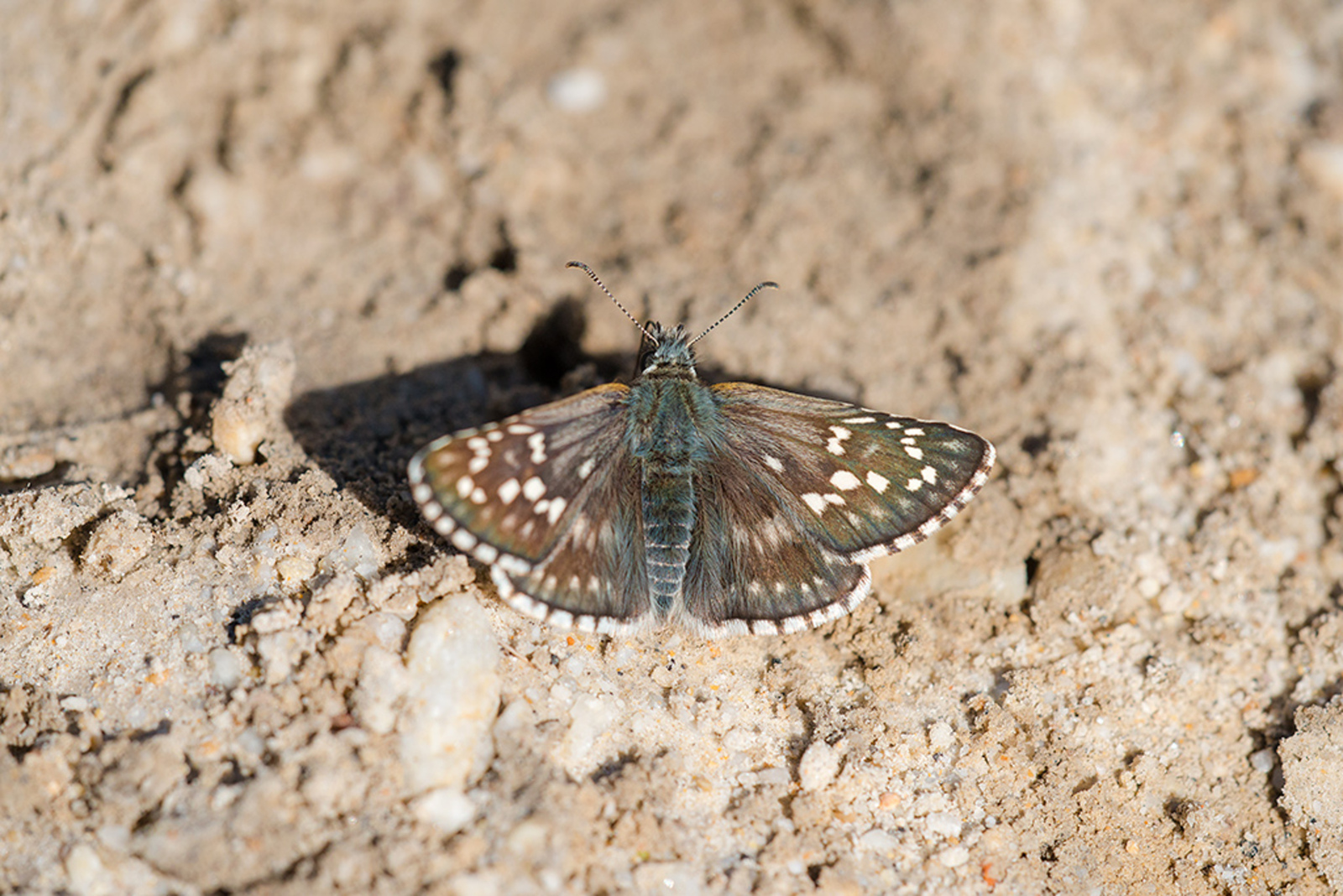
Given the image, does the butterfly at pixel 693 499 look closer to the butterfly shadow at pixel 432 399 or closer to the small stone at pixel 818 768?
the small stone at pixel 818 768

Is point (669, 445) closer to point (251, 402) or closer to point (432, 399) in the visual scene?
point (432, 399)

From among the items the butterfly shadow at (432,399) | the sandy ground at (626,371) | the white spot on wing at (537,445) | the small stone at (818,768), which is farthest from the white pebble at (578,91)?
the small stone at (818,768)

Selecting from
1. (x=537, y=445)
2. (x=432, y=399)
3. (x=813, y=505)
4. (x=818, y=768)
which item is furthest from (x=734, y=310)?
(x=818, y=768)

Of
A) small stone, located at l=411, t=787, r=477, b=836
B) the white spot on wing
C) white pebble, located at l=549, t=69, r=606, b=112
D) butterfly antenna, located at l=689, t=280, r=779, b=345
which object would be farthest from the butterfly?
white pebble, located at l=549, t=69, r=606, b=112

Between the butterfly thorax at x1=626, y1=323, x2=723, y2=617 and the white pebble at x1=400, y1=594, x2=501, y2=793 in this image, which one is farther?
the butterfly thorax at x1=626, y1=323, x2=723, y2=617

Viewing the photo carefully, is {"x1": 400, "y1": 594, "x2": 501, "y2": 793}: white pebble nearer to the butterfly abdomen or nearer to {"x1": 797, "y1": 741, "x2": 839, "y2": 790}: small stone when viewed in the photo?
the butterfly abdomen

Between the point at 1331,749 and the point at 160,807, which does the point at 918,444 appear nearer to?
the point at 1331,749
